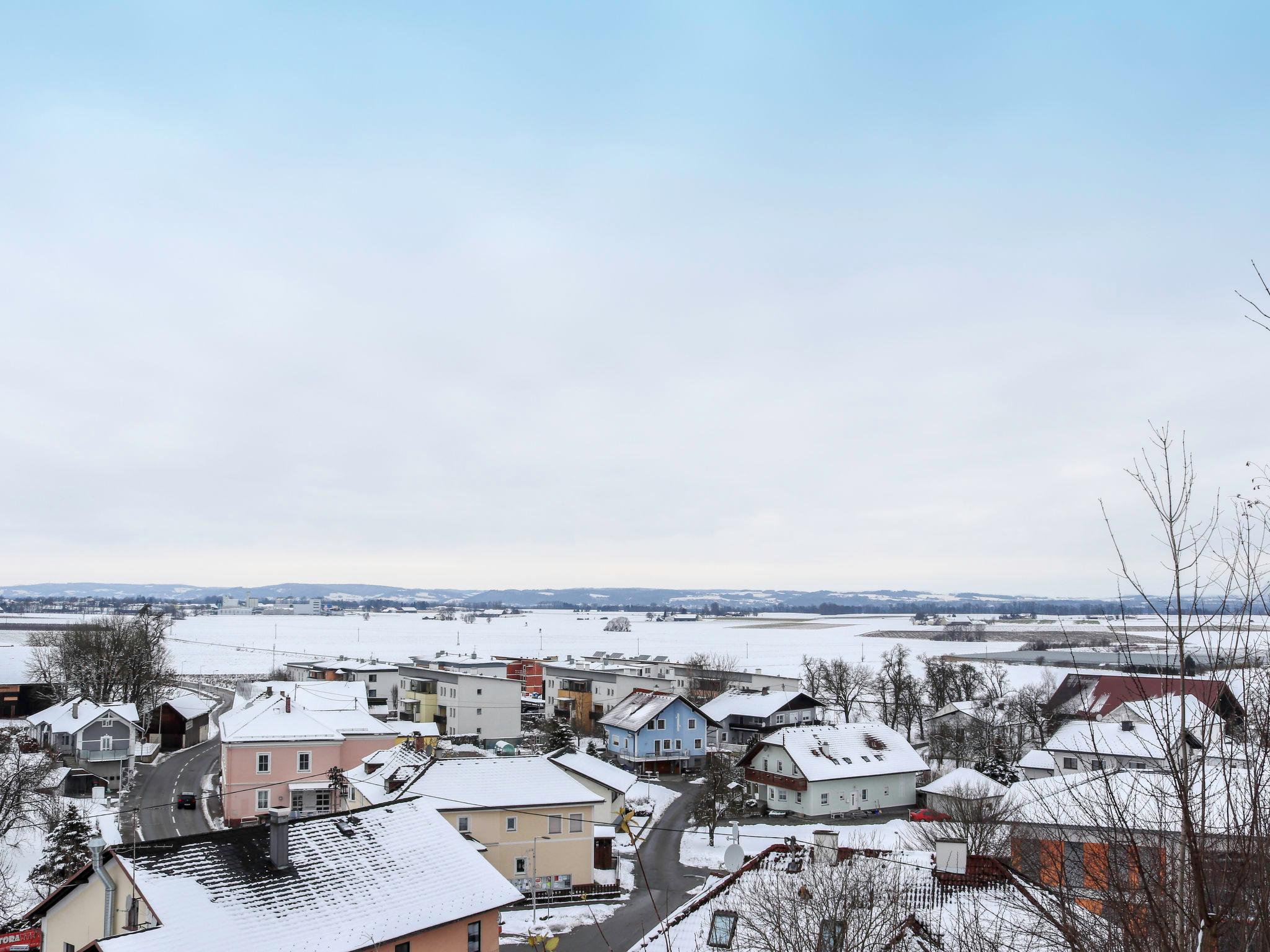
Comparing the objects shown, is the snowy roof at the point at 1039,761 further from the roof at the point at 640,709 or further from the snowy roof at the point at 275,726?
the snowy roof at the point at 275,726

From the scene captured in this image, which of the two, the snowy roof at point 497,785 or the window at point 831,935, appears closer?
the window at point 831,935

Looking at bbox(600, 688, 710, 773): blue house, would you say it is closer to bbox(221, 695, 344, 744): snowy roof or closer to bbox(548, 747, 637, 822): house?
bbox(548, 747, 637, 822): house

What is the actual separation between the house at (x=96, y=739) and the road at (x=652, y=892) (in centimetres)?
3102

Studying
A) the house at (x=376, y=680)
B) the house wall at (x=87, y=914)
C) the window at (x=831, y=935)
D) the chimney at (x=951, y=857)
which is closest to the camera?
the window at (x=831, y=935)

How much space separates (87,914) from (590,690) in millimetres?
60020

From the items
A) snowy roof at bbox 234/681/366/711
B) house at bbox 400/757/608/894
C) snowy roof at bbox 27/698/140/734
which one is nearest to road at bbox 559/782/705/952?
house at bbox 400/757/608/894

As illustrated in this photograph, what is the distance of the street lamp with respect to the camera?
29000 mm

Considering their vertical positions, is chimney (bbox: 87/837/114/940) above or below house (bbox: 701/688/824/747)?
above

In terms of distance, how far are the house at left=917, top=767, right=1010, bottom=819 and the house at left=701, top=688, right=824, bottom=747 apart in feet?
51.9

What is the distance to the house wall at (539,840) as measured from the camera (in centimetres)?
3228

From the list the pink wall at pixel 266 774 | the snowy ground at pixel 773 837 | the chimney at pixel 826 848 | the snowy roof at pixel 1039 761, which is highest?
the chimney at pixel 826 848

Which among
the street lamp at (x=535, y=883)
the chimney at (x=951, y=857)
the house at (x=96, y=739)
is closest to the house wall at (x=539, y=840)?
the street lamp at (x=535, y=883)

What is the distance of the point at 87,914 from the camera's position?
1975 cm

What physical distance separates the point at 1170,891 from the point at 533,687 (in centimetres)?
8754
